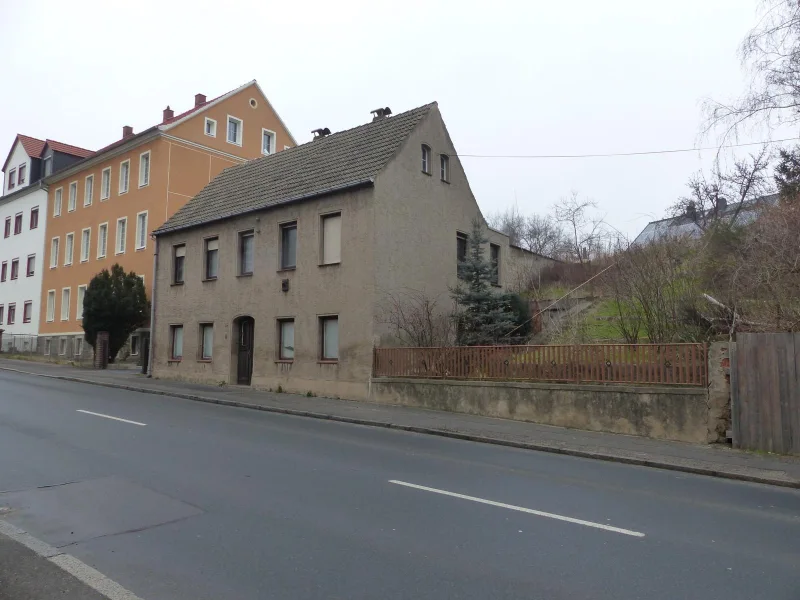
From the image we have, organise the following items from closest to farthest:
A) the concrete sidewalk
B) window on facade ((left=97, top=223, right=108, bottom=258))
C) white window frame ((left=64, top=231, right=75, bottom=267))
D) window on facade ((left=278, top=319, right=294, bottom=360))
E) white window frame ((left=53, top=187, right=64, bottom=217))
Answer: the concrete sidewalk < window on facade ((left=278, top=319, right=294, bottom=360)) < window on facade ((left=97, top=223, right=108, bottom=258)) < white window frame ((left=64, top=231, right=75, bottom=267)) < white window frame ((left=53, top=187, right=64, bottom=217))

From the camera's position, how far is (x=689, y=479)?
8656 mm

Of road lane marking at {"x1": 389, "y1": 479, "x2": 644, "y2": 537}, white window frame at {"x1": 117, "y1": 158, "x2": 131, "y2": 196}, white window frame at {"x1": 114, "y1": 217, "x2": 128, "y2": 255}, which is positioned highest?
white window frame at {"x1": 117, "y1": 158, "x2": 131, "y2": 196}

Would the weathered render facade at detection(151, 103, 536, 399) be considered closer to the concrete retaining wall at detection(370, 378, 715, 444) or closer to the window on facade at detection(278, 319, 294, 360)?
the window on facade at detection(278, 319, 294, 360)

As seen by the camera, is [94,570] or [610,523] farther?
[610,523]

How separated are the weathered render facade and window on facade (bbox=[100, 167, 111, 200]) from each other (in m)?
14.2

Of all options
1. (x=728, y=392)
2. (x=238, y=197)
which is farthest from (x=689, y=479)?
(x=238, y=197)

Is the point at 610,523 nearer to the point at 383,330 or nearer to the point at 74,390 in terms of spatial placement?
the point at 383,330

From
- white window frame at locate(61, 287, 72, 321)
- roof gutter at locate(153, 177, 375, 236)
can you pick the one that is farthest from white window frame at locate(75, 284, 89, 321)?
roof gutter at locate(153, 177, 375, 236)

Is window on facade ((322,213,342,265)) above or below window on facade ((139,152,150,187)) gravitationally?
below

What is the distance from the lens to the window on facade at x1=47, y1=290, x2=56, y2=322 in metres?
39.6

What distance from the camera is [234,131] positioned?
36844 mm

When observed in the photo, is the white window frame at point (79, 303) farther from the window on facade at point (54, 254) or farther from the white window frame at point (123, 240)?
the window on facade at point (54, 254)

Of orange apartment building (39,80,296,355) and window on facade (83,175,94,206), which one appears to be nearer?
orange apartment building (39,80,296,355)

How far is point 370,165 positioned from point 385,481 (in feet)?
42.6
